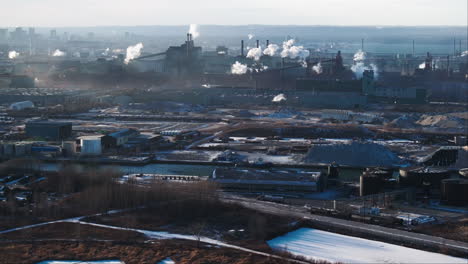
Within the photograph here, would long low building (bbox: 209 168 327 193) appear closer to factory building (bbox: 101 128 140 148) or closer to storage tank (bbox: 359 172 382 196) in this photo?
storage tank (bbox: 359 172 382 196)

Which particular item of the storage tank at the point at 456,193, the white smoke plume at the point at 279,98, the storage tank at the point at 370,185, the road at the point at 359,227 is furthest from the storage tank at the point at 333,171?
the white smoke plume at the point at 279,98

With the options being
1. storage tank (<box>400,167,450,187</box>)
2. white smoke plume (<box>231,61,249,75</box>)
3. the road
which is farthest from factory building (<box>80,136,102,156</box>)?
white smoke plume (<box>231,61,249,75</box>)

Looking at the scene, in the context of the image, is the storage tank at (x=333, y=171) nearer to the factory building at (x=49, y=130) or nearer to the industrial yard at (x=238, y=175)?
the industrial yard at (x=238, y=175)

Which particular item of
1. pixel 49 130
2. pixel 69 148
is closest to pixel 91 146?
pixel 69 148

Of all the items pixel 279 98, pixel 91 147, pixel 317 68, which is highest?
pixel 317 68

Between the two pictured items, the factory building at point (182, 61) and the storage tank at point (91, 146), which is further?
the factory building at point (182, 61)

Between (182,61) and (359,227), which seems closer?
(359,227)

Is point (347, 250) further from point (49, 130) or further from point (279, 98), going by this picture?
point (279, 98)
